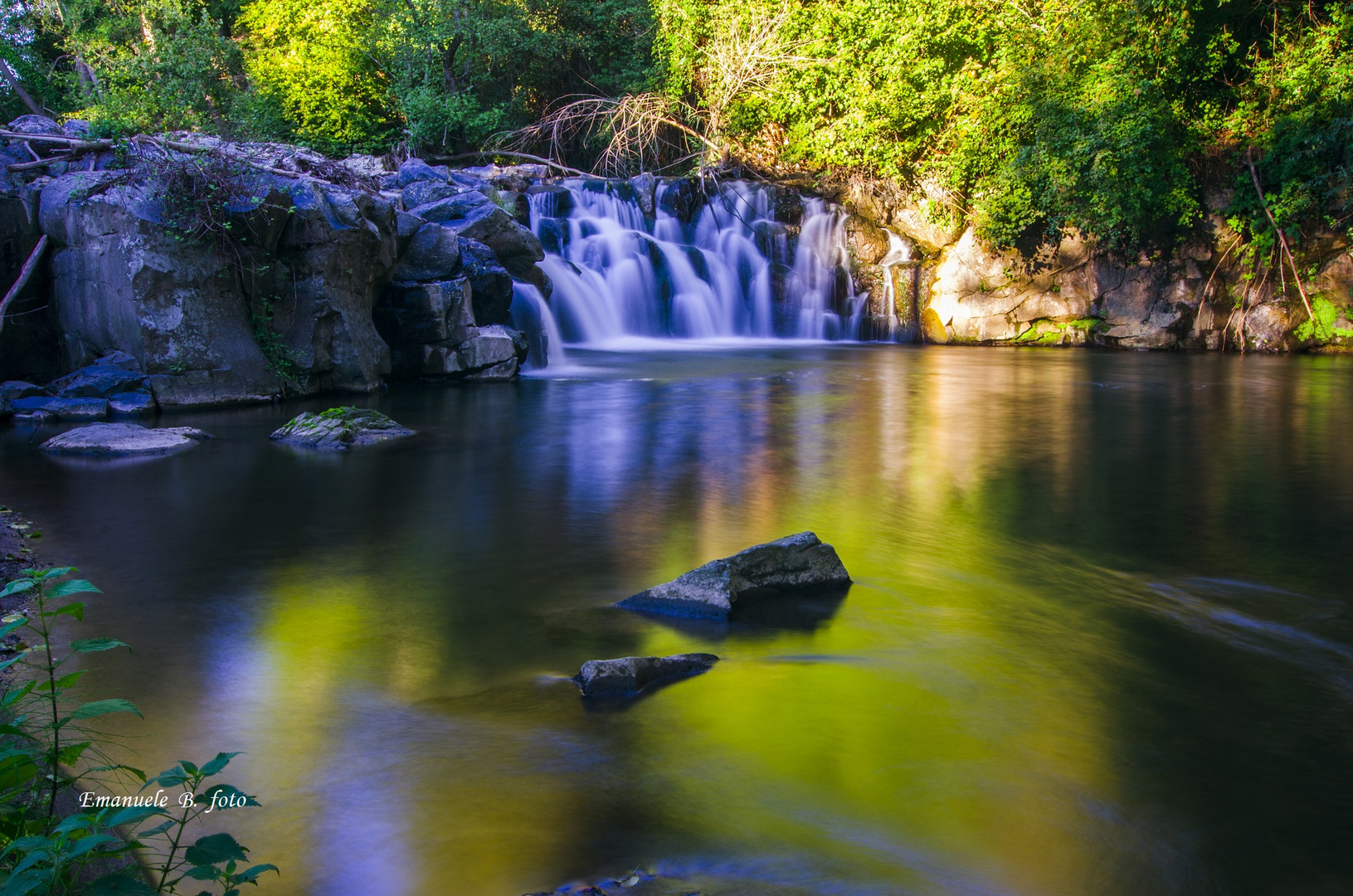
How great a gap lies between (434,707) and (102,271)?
29.3 feet

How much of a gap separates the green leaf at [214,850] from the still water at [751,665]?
84 cm

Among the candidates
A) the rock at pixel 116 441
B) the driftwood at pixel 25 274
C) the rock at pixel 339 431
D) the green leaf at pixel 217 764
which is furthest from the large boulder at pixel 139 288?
the green leaf at pixel 217 764

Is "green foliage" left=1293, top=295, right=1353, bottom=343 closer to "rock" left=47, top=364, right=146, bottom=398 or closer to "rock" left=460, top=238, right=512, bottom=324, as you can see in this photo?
"rock" left=460, top=238, right=512, bottom=324

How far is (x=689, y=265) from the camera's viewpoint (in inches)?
779

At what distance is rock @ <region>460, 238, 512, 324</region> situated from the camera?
13.4m

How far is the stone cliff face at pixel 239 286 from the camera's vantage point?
32.4 ft

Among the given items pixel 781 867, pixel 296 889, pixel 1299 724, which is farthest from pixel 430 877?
pixel 1299 724

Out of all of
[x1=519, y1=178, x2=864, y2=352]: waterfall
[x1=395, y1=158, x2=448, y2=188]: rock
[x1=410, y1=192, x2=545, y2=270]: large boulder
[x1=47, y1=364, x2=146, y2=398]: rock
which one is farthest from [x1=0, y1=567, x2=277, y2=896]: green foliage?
[x1=519, y1=178, x2=864, y2=352]: waterfall

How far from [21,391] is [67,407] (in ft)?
2.17

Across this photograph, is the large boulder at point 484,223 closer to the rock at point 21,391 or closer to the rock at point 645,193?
the rock at point 645,193

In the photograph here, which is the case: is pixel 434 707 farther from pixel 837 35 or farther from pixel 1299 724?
pixel 837 35

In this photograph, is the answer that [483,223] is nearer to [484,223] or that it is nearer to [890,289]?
[484,223]

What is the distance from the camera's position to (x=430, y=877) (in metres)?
2.32

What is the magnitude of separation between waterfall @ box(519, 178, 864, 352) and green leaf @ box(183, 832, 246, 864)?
49.9 feet
